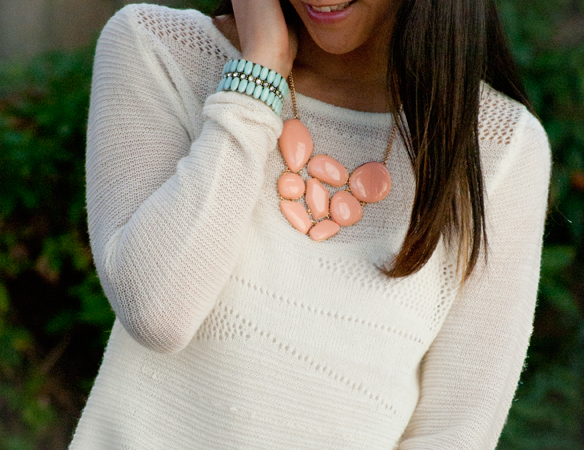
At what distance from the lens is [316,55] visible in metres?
1.53

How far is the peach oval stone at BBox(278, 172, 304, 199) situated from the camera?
4.60ft

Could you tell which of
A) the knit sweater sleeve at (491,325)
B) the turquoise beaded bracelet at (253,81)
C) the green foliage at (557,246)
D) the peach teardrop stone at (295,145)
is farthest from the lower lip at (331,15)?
the green foliage at (557,246)

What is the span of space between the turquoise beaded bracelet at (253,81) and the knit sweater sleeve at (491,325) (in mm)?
481

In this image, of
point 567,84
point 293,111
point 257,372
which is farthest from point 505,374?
point 567,84

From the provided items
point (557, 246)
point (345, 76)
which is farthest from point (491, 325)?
point (557, 246)

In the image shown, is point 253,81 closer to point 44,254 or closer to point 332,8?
point 332,8

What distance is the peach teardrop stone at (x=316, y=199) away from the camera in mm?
1415

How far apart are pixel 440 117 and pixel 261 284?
45 centimetres

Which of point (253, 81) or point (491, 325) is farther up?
point (253, 81)

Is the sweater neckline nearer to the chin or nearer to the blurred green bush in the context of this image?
the chin

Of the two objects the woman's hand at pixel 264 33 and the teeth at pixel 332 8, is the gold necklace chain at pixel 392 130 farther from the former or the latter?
the teeth at pixel 332 8

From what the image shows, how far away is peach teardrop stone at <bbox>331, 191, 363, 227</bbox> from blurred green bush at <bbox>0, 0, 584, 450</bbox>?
148 centimetres

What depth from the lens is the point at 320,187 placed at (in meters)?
1.43

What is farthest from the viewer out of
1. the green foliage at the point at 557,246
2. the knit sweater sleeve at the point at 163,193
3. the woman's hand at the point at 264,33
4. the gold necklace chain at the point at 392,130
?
the green foliage at the point at 557,246
